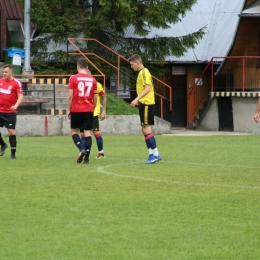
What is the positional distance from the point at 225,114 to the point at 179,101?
4.93 metres

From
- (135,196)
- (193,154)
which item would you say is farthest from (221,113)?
(135,196)

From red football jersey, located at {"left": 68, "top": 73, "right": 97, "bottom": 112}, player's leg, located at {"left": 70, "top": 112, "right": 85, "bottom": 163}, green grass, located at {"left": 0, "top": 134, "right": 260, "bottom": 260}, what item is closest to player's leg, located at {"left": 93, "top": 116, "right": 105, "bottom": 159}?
green grass, located at {"left": 0, "top": 134, "right": 260, "bottom": 260}

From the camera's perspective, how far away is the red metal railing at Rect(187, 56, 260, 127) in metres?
32.6

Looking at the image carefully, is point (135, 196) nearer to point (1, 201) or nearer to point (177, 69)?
point (1, 201)

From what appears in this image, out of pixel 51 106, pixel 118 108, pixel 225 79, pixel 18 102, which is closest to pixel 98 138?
pixel 18 102

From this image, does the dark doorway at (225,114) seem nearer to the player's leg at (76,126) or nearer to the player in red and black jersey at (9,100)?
the player in red and black jersey at (9,100)

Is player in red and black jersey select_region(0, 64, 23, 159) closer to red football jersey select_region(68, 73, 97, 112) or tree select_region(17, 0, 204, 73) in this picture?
red football jersey select_region(68, 73, 97, 112)

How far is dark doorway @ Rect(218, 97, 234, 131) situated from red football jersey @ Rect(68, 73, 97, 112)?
1725 cm

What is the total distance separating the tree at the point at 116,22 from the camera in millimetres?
32094

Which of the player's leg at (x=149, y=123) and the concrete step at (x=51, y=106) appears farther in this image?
the concrete step at (x=51, y=106)

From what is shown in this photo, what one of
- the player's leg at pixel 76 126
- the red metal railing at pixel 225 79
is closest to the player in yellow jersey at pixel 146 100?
the player's leg at pixel 76 126

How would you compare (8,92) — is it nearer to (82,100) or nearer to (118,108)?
(82,100)

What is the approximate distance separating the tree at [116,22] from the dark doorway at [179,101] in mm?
3255

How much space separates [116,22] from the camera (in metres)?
33.6
